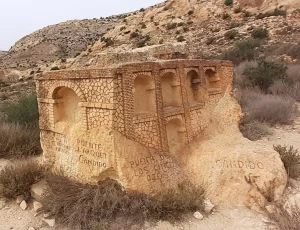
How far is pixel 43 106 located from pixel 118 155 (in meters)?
2.32

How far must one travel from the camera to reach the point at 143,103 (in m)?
5.35

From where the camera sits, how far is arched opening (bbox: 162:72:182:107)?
5748 mm

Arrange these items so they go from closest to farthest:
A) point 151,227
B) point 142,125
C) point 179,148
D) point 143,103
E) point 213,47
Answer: point 151,227
point 142,125
point 143,103
point 179,148
point 213,47

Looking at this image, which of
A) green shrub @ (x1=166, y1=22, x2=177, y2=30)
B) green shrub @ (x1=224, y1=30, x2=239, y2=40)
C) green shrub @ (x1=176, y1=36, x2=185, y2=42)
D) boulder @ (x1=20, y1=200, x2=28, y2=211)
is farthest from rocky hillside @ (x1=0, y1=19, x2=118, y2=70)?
boulder @ (x1=20, y1=200, x2=28, y2=211)

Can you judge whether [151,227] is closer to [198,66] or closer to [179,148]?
[179,148]

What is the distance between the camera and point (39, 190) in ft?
17.7

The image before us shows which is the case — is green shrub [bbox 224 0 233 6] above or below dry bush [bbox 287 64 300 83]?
above

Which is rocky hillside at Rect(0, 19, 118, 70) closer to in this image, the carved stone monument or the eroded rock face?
the carved stone monument

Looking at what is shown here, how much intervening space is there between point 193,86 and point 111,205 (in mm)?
3321

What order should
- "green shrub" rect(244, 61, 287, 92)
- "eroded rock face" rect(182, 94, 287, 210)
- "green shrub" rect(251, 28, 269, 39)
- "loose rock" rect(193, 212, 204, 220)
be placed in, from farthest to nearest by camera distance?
"green shrub" rect(251, 28, 269, 39) → "green shrub" rect(244, 61, 287, 92) → "eroded rock face" rect(182, 94, 287, 210) → "loose rock" rect(193, 212, 204, 220)

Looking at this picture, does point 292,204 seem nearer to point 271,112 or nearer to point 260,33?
point 271,112

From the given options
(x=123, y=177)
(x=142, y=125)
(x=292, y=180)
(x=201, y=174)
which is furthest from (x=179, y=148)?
(x=292, y=180)

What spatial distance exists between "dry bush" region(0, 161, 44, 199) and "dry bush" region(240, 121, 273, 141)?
221 inches

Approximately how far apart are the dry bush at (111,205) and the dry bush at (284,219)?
3.77 feet
